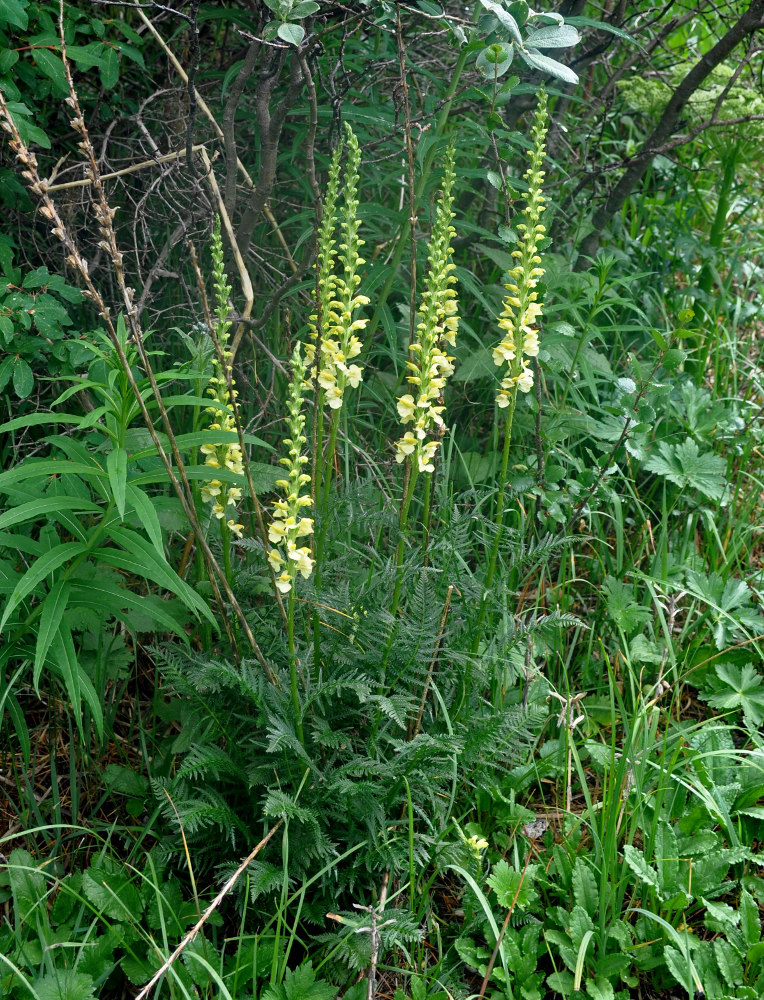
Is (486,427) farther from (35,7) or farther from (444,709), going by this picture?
(35,7)

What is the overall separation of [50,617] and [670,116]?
3.24 metres

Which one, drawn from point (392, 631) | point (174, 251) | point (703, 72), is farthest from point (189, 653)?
point (703, 72)

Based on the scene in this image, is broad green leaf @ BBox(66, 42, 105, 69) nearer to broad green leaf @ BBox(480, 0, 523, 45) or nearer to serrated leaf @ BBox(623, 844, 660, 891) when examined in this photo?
broad green leaf @ BBox(480, 0, 523, 45)

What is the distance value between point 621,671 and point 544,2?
9.37 ft

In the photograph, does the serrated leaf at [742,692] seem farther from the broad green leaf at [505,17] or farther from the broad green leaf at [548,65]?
the broad green leaf at [505,17]

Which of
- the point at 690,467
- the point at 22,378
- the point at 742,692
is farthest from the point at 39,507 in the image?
the point at 690,467

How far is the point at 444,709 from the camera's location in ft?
6.83

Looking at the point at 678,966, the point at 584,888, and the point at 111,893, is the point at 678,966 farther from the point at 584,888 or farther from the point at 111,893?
the point at 111,893

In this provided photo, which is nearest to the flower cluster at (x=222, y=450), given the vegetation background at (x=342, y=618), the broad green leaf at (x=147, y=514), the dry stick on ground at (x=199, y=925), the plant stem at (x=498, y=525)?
the vegetation background at (x=342, y=618)

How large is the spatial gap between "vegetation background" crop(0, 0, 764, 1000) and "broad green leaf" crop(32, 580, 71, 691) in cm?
3

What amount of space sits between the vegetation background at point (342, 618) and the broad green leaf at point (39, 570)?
0.06 ft

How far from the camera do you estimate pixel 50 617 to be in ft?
6.21

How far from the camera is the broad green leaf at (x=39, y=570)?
175 cm

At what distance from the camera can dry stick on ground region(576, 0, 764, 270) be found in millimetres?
3307
